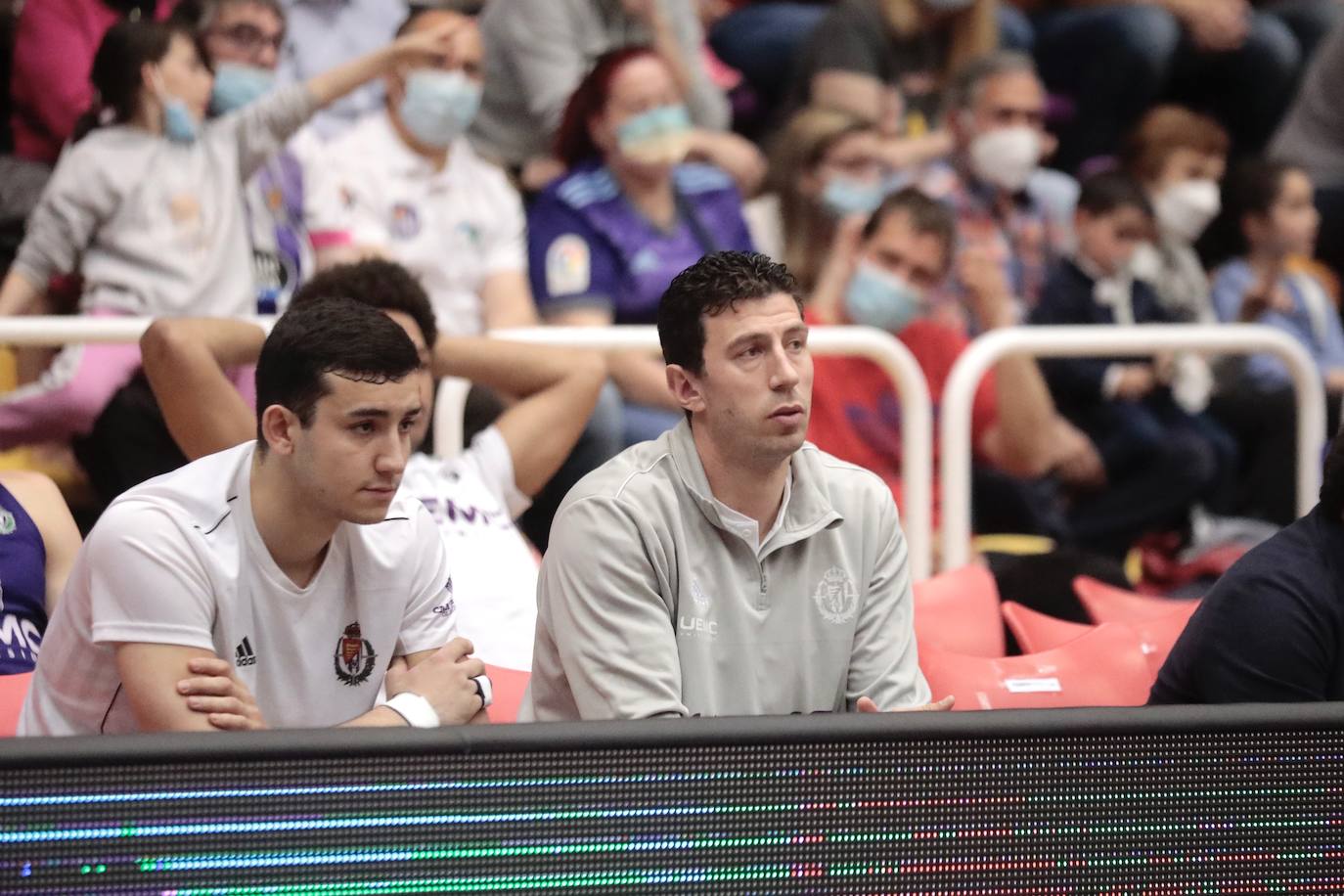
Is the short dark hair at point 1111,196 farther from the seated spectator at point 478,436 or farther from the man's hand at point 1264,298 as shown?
the seated spectator at point 478,436

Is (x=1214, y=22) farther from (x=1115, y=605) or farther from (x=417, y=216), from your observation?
(x=1115, y=605)

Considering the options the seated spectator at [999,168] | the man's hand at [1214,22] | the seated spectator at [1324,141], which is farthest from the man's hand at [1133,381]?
the man's hand at [1214,22]

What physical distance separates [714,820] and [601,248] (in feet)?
9.90

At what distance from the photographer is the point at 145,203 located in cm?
404

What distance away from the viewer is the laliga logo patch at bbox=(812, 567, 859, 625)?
2680 millimetres

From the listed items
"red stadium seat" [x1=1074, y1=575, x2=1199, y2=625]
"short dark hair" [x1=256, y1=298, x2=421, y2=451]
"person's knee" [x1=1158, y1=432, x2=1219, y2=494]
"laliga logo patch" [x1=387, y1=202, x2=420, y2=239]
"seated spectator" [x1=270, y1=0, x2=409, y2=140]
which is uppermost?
"seated spectator" [x1=270, y1=0, x2=409, y2=140]

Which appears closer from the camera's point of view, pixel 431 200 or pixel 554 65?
pixel 431 200

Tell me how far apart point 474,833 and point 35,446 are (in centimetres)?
235

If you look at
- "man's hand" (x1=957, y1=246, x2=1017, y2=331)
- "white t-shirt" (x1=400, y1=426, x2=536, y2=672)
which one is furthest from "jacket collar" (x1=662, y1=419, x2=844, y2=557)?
"man's hand" (x1=957, y1=246, x2=1017, y2=331)

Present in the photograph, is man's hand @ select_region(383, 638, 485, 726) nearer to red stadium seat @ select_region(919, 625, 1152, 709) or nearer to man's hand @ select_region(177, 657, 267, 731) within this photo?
man's hand @ select_region(177, 657, 267, 731)

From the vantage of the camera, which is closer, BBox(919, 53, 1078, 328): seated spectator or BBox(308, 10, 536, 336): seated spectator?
BBox(308, 10, 536, 336): seated spectator

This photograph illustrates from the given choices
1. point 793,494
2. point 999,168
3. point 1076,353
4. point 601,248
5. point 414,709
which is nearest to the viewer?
point 414,709

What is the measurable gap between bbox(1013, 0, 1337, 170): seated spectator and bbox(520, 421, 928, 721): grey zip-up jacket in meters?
3.98

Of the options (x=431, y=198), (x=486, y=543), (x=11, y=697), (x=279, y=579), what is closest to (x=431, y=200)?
(x=431, y=198)
